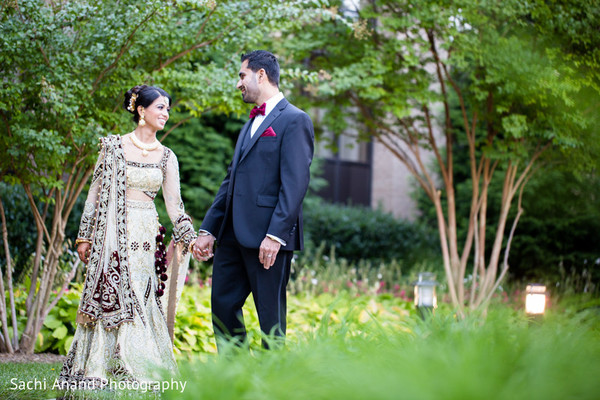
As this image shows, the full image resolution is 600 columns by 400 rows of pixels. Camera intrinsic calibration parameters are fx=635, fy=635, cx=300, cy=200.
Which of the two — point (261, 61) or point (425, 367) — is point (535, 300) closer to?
point (261, 61)

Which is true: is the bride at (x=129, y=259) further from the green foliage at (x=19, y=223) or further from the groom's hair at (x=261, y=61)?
the green foliage at (x=19, y=223)

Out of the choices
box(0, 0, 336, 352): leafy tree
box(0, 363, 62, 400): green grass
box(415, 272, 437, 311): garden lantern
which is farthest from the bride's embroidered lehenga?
box(415, 272, 437, 311): garden lantern

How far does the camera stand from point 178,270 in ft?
14.2

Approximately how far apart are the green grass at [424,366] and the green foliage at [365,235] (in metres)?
9.12

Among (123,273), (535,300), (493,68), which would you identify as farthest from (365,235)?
(123,273)

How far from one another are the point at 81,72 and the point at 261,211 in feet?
7.62

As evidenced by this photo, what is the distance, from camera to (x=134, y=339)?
397 centimetres

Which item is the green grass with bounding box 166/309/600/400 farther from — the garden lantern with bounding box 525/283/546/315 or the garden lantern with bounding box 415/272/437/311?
Answer: the garden lantern with bounding box 415/272/437/311

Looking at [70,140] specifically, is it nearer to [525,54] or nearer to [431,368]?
[431,368]

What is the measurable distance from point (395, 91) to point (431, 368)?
5548mm

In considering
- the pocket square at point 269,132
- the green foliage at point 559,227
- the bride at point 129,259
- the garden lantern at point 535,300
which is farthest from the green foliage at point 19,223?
the green foliage at point 559,227

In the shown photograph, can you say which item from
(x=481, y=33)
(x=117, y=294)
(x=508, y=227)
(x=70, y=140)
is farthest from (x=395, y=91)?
(x=508, y=227)

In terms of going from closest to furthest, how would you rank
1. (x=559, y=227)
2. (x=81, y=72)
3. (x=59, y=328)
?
(x=81, y=72), (x=59, y=328), (x=559, y=227)

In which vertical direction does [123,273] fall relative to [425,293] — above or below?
above
